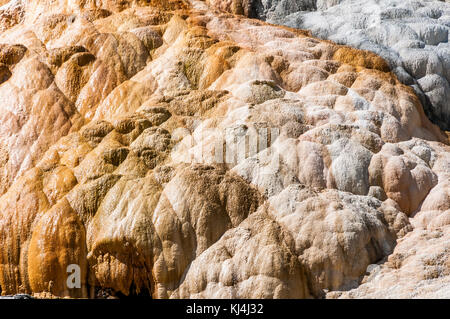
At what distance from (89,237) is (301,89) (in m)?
3.30

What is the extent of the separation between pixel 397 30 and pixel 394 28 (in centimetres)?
6

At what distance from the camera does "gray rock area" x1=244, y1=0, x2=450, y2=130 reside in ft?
26.7

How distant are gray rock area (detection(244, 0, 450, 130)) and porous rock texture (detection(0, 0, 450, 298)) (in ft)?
1.10

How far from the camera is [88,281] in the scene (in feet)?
21.0

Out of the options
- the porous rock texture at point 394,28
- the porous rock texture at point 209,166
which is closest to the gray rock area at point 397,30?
the porous rock texture at point 394,28

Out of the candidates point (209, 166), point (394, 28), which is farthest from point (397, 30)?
point (209, 166)

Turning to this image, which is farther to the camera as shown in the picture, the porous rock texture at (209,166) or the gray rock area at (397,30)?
the gray rock area at (397,30)

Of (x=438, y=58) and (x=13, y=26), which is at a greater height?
(x=13, y=26)

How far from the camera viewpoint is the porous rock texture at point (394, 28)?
8148 mm

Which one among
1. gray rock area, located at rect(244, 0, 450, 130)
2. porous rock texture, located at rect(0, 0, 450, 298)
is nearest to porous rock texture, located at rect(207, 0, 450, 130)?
gray rock area, located at rect(244, 0, 450, 130)

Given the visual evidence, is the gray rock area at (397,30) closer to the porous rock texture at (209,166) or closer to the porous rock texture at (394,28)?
the porous rock texture at (394,28)

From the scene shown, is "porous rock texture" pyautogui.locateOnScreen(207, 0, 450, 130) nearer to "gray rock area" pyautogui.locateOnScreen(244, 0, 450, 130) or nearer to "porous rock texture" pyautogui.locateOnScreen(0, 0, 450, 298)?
"gray rock area" pyautogui.locateOnScreen(244, 0, 450, 130)
